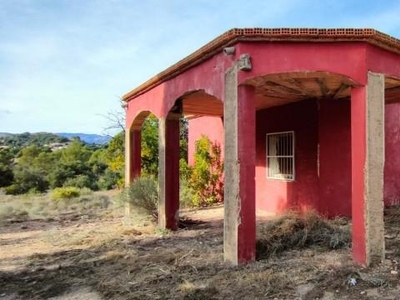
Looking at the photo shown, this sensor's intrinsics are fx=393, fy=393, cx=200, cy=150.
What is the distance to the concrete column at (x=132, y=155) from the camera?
12.1 meters

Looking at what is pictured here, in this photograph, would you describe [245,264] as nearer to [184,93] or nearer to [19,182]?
[184,93]

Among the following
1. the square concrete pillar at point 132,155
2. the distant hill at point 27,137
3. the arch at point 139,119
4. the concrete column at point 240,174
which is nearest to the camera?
the concrete column at point 240,174

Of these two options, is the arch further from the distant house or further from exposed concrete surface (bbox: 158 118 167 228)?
exposed concrete surface (bbox: 158 118 167 228)

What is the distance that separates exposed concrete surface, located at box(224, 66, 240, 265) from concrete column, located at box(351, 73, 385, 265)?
1.84 metres

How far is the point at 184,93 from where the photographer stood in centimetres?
816

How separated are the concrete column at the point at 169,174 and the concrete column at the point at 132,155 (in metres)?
2.82

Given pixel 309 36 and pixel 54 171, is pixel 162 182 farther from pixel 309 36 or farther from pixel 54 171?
pixel 54 171

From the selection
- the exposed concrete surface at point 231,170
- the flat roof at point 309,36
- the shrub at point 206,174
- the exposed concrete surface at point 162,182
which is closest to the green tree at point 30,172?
the shrub at point 206,174

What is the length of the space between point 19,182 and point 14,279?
2406 cm

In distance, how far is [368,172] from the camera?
19.4ft

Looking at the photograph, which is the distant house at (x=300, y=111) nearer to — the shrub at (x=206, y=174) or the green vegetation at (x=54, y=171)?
the shrub at (x=206, y=174)

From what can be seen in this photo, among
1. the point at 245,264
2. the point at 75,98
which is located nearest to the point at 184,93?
the point at 245,264

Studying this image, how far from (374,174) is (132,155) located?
777cm

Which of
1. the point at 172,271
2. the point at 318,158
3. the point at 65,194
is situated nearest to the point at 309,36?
the point at 172,271
